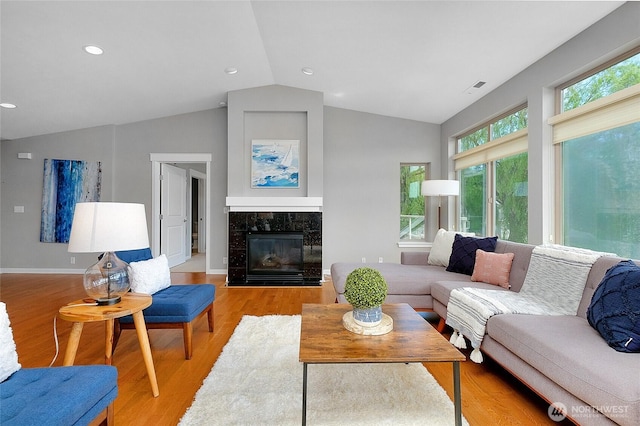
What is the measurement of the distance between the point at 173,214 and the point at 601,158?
621cm

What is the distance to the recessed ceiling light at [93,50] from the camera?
309cm

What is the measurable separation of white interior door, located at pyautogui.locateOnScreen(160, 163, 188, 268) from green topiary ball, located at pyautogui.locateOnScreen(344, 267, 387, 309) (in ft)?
16.0

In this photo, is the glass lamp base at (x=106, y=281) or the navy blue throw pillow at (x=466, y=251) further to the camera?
the navy blue throw pillow at (x=466, y=251)

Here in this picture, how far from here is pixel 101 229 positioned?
165 cm

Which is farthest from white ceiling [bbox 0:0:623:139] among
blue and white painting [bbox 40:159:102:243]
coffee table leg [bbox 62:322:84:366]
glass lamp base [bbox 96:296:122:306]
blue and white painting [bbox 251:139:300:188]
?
coffee table leg [bbox 62:322:84:366]

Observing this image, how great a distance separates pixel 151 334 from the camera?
2.72m

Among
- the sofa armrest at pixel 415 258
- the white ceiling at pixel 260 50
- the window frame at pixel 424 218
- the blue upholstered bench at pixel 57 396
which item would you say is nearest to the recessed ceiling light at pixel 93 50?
the white ceiling at pixel 260 50

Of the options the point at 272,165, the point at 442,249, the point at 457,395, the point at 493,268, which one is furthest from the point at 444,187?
the point at 457,395

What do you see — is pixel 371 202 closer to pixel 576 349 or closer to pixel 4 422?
pixel 576 349

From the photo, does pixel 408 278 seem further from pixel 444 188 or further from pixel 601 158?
pixel 601 158

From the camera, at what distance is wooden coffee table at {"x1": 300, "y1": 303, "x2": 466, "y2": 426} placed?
52.9 inches

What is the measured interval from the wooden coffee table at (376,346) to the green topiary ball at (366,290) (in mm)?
177

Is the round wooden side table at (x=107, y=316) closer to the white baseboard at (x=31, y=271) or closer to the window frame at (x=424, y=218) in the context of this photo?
the window frame at (x=424, y=218)

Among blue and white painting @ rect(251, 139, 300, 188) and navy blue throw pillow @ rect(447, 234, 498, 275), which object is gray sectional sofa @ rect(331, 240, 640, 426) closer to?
navy blue throw pillow @ rect(447, 234, 498, 275)
